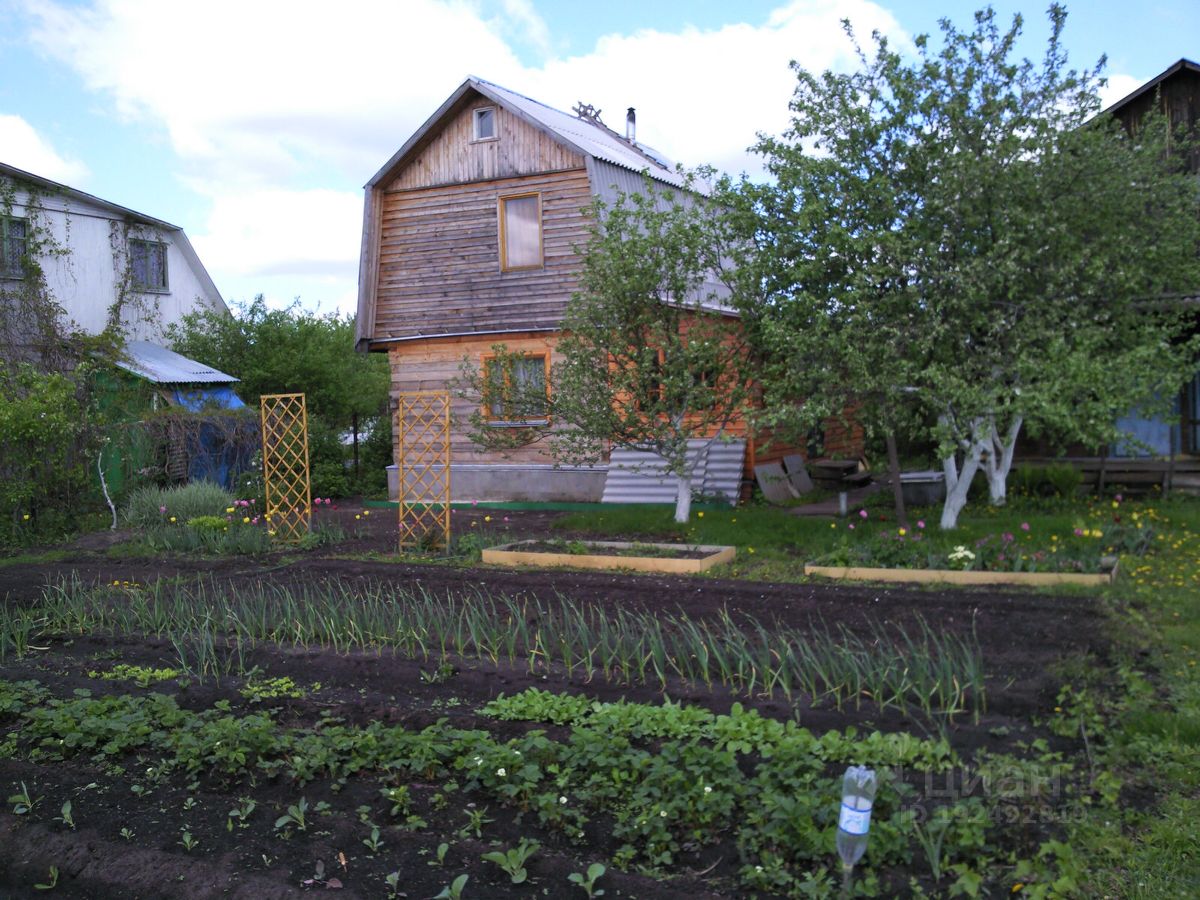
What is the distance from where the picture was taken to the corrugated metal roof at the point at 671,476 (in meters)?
15.8

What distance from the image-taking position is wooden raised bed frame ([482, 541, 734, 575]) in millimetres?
10219

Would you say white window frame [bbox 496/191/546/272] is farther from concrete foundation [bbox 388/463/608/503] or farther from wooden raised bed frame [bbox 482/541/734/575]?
wooden raised bed frame [bbox 482/541/734/575]

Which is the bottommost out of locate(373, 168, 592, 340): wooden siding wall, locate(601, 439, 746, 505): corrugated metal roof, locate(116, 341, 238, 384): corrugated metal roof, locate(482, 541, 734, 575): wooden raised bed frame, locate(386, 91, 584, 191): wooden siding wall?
locate(482, 541, 734, 575): wooden raised bed frame

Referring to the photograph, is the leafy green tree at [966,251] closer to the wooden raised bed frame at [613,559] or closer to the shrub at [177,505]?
the wooden raised bed frame at [613,559]

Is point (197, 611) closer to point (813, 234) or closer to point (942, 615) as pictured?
point (942, 615)

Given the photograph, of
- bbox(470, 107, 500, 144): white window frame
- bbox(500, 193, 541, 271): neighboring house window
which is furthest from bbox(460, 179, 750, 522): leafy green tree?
bbox(470, 107, 500, 144): white window frame

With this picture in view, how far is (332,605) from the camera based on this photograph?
25.7ft

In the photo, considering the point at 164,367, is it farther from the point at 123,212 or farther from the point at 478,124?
the point at 478,124

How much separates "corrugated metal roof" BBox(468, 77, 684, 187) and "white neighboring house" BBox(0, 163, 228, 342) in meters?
8.83

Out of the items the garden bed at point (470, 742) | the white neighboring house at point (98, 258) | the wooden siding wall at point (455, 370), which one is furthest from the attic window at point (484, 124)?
the garden bed at point (470, 742)

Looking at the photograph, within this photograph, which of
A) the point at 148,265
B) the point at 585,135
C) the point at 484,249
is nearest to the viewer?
the point at 484,249

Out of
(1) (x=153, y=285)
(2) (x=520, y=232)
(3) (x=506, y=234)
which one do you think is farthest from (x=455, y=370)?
(1) (x=153, y=285)

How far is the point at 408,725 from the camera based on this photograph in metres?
5.45

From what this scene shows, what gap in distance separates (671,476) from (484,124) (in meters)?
7.31
